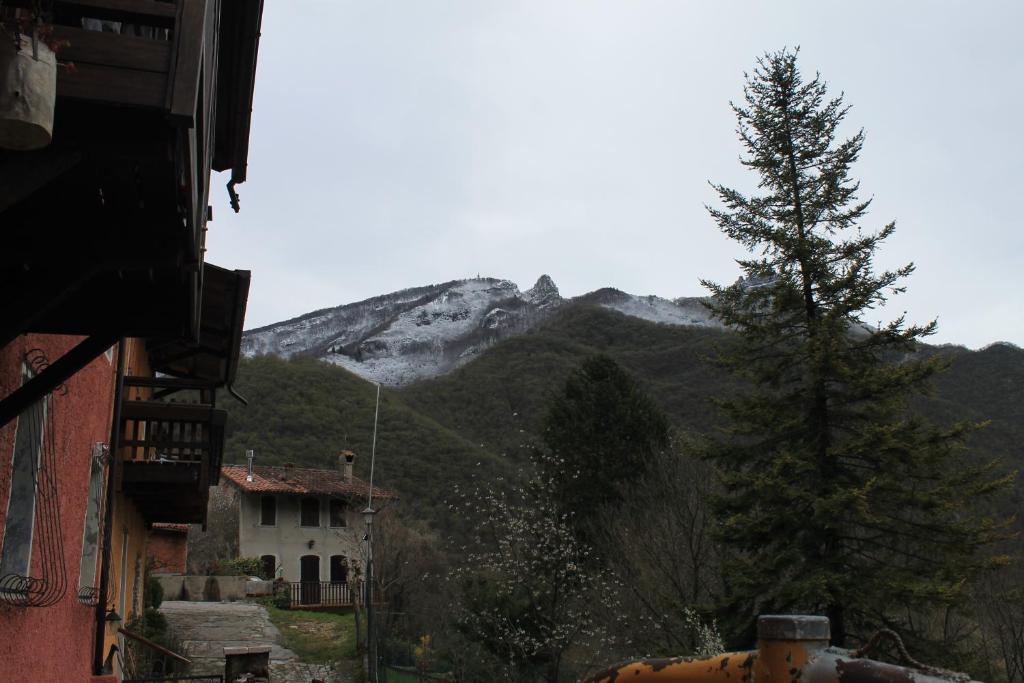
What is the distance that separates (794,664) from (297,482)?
3645 centimetres

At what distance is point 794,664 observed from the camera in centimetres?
168

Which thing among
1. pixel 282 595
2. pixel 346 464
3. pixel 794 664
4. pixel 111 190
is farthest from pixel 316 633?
pixel 794 664

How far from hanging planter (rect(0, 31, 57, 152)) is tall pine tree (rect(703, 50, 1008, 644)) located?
11211 mm

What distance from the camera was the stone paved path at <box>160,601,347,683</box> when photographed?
1783 centimetres

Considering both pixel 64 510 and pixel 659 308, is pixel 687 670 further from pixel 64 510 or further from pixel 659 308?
pixel 659 308

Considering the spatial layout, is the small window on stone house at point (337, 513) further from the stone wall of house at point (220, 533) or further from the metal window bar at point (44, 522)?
the metal window bar at point (44, 522)

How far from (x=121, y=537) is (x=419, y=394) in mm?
51738

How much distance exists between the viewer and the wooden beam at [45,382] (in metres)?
4.06

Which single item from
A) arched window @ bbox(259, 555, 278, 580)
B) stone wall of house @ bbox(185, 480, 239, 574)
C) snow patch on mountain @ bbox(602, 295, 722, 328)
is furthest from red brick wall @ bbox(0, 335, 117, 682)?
snow patch on mountain @ bbox(602, 295, 722, 328)

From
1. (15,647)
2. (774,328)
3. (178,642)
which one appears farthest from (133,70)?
(178,642)

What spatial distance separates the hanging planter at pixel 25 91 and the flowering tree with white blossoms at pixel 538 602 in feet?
51.9

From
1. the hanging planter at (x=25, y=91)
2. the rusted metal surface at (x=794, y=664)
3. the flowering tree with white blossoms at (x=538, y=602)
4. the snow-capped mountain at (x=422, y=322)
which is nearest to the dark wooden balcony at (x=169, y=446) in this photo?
the flowering tree with white blossoms at (x=538, y=602)

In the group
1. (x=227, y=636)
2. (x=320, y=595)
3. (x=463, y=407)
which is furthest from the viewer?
(x=463, y=407)

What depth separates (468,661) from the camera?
1778 centimetres
